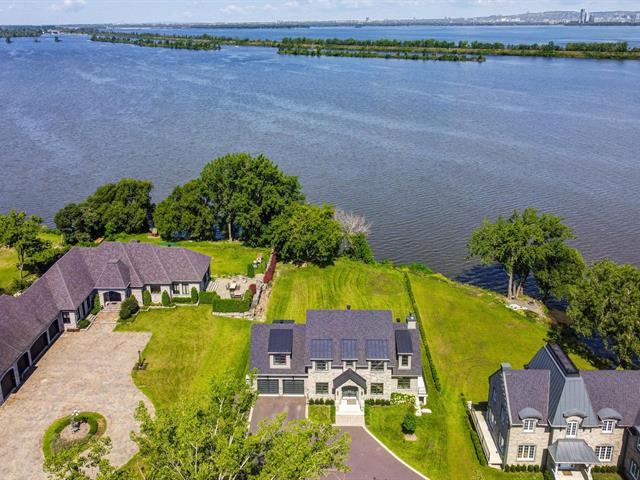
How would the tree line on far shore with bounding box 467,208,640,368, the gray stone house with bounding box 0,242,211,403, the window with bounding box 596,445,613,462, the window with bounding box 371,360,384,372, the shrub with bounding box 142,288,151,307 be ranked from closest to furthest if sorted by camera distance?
the window with bounding box 596,445,613,462 < the window with bounding box 371,360,384,372 < the tree line on far shore with bounding box 467,208,640,368 < the gray stone house with bounding box 0,242,211,403 < the shrub with bounding box 142,288,151,307

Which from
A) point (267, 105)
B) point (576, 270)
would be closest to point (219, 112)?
point (267, 105)

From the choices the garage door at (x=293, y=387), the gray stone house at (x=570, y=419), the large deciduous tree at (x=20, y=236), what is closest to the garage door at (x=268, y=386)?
the garage door at (x=293, y=387)

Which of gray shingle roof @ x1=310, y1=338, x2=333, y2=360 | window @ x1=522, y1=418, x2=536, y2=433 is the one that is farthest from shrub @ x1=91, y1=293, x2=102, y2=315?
window @ x1=522, y1=418, x2=536, y2=433

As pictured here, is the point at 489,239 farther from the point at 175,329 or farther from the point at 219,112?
the point at 219,112

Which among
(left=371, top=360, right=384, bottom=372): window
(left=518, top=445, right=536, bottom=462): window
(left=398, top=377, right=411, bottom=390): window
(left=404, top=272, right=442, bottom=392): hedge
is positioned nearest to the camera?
(left=518, top=445, right=536, bottom=462): window

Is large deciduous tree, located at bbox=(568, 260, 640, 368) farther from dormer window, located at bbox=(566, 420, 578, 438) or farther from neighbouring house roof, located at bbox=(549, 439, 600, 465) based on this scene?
neighbouring house roof, located at bbox=(549, 439, 600, 465)

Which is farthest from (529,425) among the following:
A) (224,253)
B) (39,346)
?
(224,253)

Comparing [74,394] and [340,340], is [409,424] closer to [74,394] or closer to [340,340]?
[340,340]
